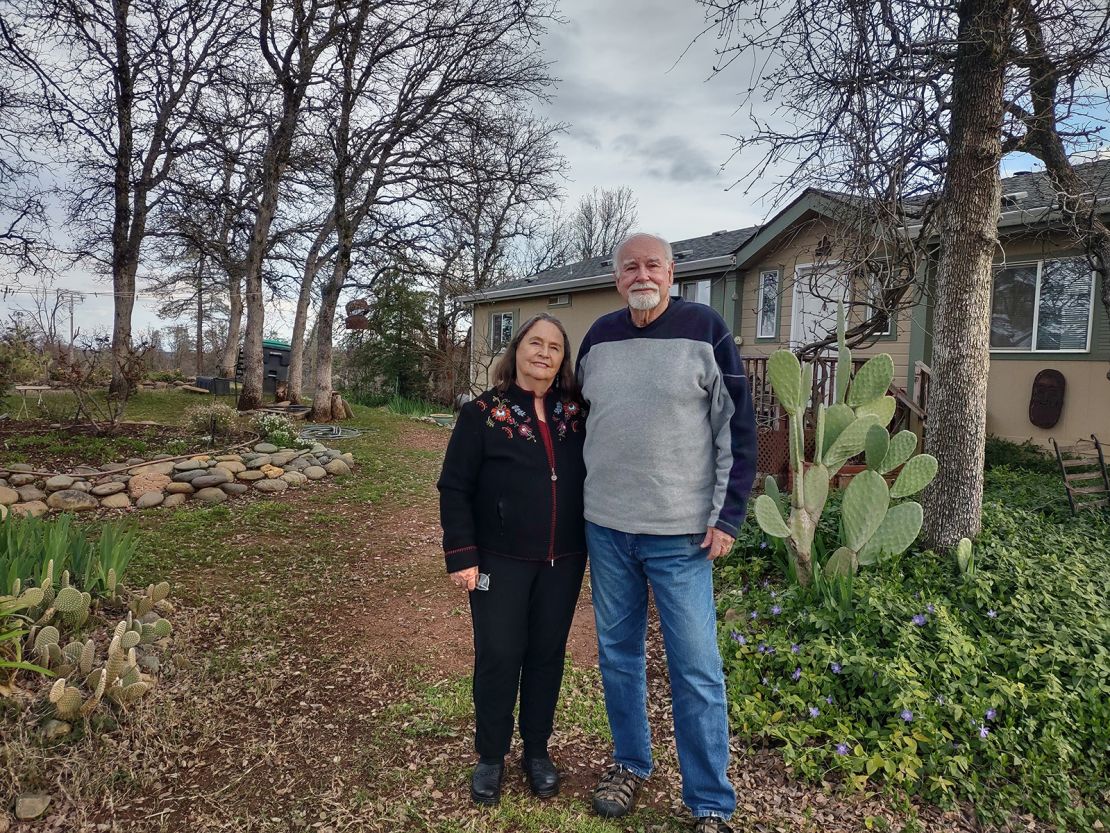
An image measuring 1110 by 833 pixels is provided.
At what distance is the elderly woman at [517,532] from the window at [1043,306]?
741 cm

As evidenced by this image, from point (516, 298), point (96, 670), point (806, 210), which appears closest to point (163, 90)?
point (516, 298)

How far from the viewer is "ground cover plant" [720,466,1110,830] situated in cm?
241

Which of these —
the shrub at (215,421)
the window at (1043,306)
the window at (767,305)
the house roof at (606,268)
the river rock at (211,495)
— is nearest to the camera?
the river rock at (211,495)

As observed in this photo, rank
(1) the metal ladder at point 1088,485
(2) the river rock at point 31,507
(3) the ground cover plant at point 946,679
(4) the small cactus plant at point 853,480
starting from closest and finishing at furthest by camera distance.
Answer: (3) the ground cover plant at point 946,679
(4) the small cactus plant at point 853,480
(1) the metal ladder at point 1088,485
(2) the river rock at point 31,507

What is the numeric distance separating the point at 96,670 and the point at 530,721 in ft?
5.63

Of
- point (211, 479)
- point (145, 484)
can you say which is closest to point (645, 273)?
point (211, 479)

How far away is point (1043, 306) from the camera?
7.77 m

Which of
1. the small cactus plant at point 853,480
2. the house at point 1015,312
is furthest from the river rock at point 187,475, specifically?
the small cactus plant at point 853,480

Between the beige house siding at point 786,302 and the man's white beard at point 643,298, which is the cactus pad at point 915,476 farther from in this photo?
the beige house siding at point 786,302

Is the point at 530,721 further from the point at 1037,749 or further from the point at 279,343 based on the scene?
the point at 279,343

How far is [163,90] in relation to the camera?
1212 centimetres

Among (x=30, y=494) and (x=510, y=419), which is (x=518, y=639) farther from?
(x=30, y=494)

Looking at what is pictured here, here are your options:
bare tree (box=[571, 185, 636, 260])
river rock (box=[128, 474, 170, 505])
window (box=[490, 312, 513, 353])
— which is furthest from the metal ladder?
bare tree (box=[571, 185, 636, 260])

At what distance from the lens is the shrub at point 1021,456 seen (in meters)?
7.11
